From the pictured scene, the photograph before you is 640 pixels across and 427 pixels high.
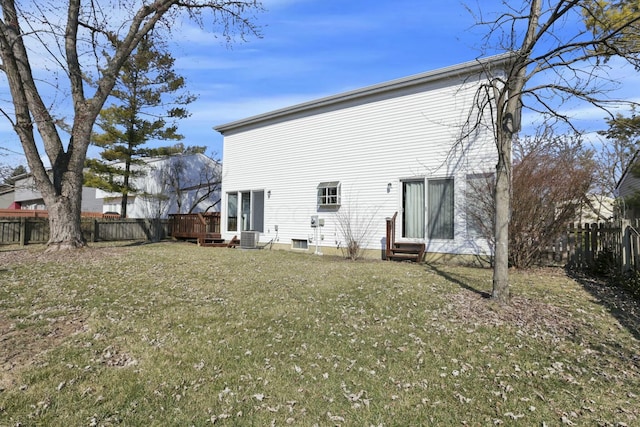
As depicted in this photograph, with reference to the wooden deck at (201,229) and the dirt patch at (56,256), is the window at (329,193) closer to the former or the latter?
the wooden deck at (201,229)

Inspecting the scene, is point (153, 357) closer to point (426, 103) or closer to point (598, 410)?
point (598, 410)

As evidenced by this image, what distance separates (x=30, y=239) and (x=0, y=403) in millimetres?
15760

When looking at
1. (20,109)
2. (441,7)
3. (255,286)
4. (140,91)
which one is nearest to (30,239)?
(20,109)

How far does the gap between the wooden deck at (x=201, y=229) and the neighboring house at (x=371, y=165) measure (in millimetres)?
622

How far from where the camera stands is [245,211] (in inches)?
659

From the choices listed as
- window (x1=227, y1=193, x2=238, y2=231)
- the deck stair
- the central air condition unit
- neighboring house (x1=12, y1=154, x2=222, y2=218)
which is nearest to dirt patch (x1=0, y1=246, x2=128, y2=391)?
the deck stair

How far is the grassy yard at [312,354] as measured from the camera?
3.28 metres

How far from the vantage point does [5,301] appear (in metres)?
5.81

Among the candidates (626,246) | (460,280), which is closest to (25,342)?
(460,280)

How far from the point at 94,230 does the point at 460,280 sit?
16.8 m

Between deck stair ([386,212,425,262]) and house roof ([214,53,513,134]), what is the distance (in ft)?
12.9

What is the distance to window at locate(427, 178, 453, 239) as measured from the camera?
10.8 meters

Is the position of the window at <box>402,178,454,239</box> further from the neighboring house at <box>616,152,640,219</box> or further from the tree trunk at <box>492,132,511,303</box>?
the neighboring house at <box>616,152,640,219</box>

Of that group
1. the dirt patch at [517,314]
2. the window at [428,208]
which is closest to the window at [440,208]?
the window at [428,208]
